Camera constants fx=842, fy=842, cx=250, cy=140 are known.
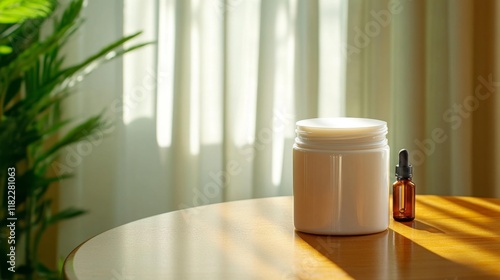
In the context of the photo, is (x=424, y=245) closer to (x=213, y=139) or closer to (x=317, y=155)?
(x=317, y=155)

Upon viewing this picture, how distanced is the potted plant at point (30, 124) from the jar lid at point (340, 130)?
3.34 ft

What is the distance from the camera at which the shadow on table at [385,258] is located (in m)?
1.29

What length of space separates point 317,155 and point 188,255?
30cm

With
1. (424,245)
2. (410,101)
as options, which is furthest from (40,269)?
(424,245)

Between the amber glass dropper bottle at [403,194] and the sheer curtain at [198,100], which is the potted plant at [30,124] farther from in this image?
the amber glass dropper bottle at [403,194]

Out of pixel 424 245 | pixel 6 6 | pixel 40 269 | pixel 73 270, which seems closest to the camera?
pixel 73 270

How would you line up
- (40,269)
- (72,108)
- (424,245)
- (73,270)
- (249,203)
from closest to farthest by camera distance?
(73,270)
(424,245)
(249,203)
(40,269)
(72,108)

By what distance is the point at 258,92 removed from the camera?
2.93 meters

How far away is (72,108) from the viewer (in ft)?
9.39

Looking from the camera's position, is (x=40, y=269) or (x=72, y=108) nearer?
(x=40, y=269)

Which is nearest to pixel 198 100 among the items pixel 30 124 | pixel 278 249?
pixel 30 124

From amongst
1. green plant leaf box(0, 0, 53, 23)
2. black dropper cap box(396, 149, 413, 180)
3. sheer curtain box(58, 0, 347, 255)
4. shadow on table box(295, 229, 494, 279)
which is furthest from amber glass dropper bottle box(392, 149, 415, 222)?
sheer curtain box(58, 0, 347, 255)

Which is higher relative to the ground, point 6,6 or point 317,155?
point 6,6

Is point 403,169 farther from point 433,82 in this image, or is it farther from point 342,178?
point 433,82
